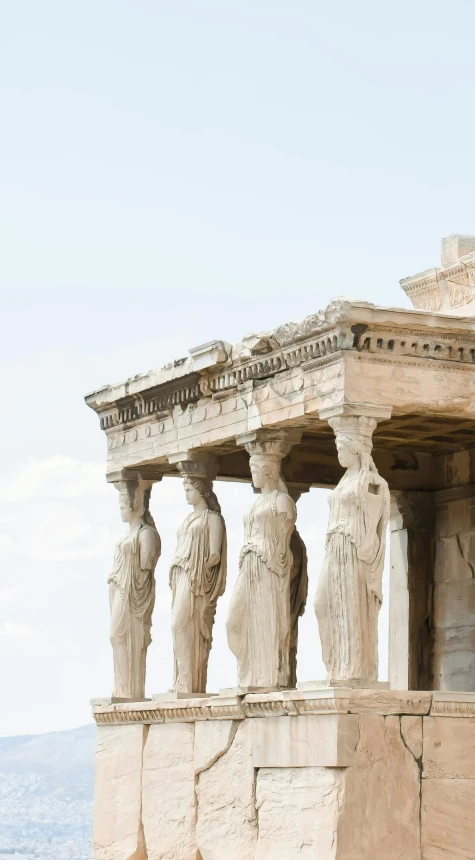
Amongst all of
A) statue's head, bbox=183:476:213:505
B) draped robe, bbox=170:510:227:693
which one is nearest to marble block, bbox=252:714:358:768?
draped robe, bbox=170:510:227:693

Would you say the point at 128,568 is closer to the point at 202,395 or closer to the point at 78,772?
the point at 202,395

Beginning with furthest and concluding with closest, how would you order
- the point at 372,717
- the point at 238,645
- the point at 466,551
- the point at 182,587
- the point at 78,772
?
the point at 78,772, the point at 466,551, the point at 182,587, the point at 238,645, the point at 372,717

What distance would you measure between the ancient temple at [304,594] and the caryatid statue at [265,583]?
0.05 ft

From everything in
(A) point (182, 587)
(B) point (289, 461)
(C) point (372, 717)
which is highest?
(B) point (289, 461)

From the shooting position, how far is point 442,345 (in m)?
15.0

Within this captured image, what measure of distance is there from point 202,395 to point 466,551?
2772 mm

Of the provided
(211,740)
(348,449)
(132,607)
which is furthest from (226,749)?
(348,449)

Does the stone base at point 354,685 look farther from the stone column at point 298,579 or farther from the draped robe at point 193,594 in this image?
the draped robe at point 193,594

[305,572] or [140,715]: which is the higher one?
[305,572]

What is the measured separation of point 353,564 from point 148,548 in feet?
11.6

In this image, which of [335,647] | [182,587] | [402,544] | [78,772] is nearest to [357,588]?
[335,647]

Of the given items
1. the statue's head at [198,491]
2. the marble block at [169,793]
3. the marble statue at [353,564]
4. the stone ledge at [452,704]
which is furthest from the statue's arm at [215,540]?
the stone ledge at [452,704]

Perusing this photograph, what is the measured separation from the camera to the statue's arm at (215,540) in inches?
664

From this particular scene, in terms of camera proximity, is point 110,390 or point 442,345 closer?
point 442,345
